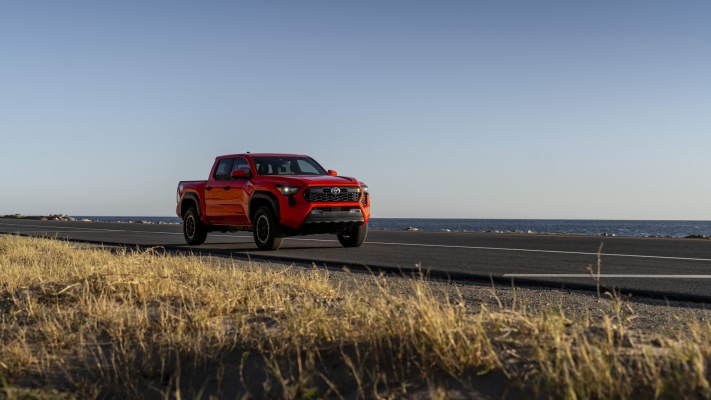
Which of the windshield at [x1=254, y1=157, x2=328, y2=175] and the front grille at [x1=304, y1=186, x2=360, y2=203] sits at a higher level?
the windshield at [x1=254, y1=157, x2=328, y2=175]

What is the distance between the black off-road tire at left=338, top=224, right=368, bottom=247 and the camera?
51.5 feet

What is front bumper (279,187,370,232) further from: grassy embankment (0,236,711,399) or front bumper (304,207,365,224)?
grassy embankment (0,236,711,399)

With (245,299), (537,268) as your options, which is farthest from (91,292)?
(537,268)

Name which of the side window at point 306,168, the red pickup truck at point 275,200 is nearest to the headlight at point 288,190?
the red pickup truck at point 275,200

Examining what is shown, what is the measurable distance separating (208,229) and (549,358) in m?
13.6

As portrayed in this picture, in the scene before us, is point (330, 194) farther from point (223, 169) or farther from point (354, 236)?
point (223, 169)

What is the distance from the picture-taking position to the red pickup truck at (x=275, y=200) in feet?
46.9

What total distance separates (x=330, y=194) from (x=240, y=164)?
8.07 ft

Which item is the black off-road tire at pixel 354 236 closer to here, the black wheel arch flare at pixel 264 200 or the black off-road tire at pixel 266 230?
the black off-road tire at pixel 266 230

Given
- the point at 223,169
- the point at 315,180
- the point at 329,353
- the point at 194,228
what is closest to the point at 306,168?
the point at 315,180

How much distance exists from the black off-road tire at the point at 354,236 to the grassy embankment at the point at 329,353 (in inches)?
363

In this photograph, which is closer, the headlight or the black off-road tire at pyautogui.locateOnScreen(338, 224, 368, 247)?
the headlight

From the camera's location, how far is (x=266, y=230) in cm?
1477

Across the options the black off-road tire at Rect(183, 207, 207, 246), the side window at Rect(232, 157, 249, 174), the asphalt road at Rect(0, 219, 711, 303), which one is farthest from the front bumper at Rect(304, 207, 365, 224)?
the black off-road tire at Rect(183, 207, 207, 246)
